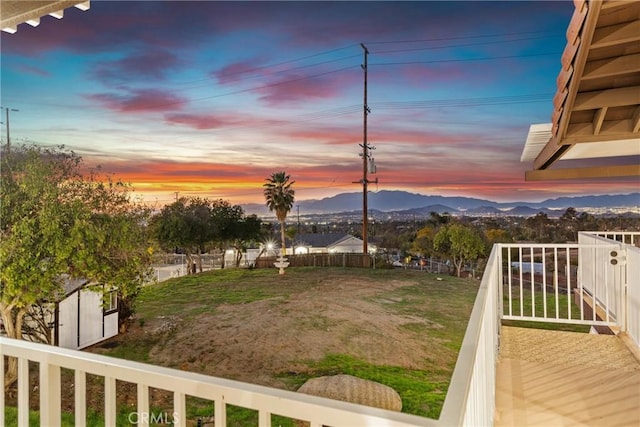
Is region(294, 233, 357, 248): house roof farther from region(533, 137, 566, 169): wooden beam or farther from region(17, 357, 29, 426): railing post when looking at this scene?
region(17, 357, 29, 426): railing post

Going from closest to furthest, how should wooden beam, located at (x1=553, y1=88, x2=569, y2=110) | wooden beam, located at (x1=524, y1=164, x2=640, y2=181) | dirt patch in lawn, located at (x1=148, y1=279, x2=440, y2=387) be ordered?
wooden beam, located at (x1=553, y1=88, x2=569, y2=110) < wooden beam, located at (x1=524, y1=164, x2=640, y2=181) < dirt patch in lawn, located at (x1=148, y1=279, x2=440, y2=387)

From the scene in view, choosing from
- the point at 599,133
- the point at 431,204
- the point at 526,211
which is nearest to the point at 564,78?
the point at 599,133

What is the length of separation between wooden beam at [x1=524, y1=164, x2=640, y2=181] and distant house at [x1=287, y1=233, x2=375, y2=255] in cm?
3068

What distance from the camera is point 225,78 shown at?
17.2 meters

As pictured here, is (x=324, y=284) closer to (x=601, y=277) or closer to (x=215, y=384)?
(x=601, y=277)

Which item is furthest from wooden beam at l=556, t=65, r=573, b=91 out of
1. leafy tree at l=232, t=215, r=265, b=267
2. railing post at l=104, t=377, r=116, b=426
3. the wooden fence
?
leafy tree at l=232, t=215, r=265, b=267

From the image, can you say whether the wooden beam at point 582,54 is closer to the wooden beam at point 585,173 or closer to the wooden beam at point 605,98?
the wooden beam at point 605,98

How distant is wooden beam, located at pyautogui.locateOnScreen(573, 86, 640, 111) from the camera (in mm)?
2530

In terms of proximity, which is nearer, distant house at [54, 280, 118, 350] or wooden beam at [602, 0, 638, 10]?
wooden beam at [602, 0, 638, 10]

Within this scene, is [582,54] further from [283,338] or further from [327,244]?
[327,244]

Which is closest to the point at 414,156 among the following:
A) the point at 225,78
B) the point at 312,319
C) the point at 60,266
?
the point at 225,78

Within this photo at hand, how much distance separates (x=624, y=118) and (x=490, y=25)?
14617 mm

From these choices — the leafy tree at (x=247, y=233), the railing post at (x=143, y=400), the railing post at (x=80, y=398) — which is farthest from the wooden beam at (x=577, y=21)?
the leafy tree at (x=247, y=233)

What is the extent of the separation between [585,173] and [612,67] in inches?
76.2
